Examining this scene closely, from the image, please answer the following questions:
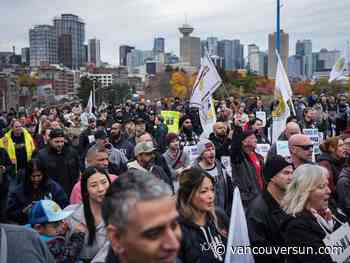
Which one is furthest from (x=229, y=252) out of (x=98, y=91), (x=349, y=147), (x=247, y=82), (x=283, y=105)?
(x=98, y=91)

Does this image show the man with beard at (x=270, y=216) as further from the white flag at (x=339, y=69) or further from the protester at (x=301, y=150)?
the white flag at (x=339, y=69)

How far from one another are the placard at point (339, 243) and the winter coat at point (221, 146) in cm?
341

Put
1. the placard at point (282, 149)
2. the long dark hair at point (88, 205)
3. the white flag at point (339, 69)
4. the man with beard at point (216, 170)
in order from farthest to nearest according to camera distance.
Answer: the white flag at point (339, 69)
the placard at point (282, 149)
the man with beard at point (216, 170)
the long dark hair at point (88, 205)

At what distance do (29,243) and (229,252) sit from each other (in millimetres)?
1530

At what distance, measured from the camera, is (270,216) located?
359 centimetres

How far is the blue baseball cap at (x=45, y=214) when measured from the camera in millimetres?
3482

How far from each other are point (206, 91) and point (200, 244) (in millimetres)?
6745

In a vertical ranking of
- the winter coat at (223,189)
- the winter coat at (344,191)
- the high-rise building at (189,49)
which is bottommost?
the winter coat at (223,189)

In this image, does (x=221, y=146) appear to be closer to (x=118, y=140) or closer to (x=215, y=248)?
(x=118, y=140)

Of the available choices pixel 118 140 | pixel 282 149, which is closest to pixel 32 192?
pixel 282 149

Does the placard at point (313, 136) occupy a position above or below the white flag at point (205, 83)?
below

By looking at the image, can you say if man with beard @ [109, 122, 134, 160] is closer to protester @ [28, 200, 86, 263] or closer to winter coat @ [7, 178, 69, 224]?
winter coat @ [7, 178, 69, 224]

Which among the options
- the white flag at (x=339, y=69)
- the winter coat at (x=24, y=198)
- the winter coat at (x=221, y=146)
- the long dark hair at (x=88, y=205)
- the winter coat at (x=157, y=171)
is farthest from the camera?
the white flag at (x=339, y=69)

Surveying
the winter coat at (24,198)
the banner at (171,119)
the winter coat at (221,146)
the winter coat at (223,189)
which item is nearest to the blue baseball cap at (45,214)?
the winter coat at (24,198)
